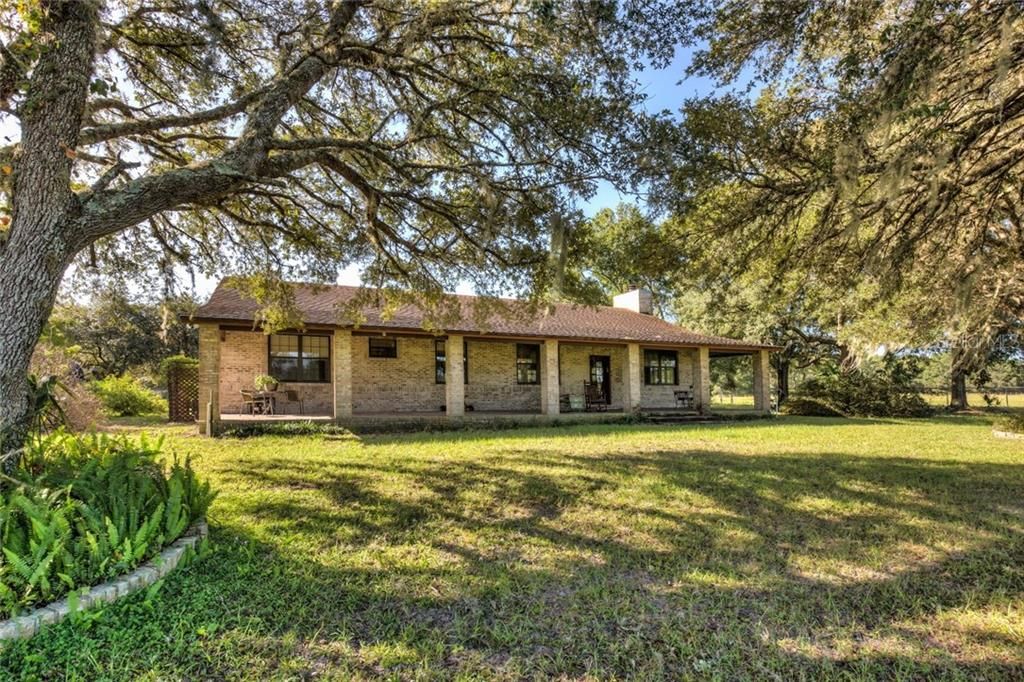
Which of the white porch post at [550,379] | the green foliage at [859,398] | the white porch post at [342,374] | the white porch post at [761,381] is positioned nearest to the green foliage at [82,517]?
the white porch post at [342,374]

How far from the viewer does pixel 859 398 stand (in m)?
21.0

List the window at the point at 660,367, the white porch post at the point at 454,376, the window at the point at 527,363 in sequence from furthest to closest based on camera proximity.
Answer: the window at the point at 660,367, the window at the point at 527,363, the white porch post at the point at 454,376

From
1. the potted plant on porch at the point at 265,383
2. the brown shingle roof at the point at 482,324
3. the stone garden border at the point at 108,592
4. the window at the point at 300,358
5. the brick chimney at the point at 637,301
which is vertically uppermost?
the brick chimney at the point at 637,301

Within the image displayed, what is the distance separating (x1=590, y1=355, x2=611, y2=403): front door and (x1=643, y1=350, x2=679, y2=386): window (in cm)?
145

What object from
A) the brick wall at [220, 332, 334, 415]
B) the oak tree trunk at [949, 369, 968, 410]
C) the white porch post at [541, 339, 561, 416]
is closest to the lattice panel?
the brick wall at [220, 332, 334, 415]

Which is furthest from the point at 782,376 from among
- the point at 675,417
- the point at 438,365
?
the point at 438,365

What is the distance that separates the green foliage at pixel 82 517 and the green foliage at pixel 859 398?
73.1 ft

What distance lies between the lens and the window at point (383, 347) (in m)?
16.3

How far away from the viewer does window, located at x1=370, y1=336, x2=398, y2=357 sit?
53.5ft

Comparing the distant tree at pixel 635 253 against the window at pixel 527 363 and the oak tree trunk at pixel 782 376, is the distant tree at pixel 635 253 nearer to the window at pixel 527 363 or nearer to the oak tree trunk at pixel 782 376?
the window at pixel 527 363

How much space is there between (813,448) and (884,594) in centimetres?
792

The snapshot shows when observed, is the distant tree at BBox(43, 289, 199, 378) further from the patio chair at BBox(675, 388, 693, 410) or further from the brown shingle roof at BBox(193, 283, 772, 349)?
the patio chair at BBox(675, 388, 693, 410)

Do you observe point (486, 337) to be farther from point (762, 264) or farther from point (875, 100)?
point (875, 100)

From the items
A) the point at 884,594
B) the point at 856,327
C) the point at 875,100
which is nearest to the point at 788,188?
the point at 875,100
